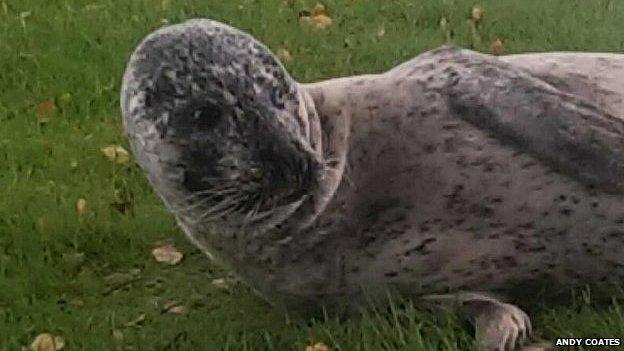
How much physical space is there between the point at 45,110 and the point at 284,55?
4.50 feet

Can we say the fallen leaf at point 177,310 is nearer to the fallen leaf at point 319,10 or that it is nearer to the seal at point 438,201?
the seal at point 438,201

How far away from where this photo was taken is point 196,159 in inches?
125

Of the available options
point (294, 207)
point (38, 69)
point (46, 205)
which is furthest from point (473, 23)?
point (294, 207)

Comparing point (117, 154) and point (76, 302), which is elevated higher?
point (117, 154)

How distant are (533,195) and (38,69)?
3790 mm

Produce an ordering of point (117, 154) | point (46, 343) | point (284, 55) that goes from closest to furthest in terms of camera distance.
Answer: point (46, 343)
point (117, 154)
point (284, 55)

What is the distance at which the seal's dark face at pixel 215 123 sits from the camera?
3.17 metres

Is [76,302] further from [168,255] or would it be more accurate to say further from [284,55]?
[284,55]

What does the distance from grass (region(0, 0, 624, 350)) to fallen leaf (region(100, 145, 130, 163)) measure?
0.03 metres

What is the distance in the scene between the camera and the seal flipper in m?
3.48

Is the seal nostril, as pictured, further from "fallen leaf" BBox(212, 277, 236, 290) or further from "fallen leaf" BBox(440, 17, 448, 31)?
"fallen leaf" BBox(440, 17, 448, 31)

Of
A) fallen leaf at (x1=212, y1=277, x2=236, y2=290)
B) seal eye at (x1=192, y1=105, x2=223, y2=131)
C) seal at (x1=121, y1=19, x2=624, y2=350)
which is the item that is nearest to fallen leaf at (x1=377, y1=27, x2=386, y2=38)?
fallen leaf at (x1=212, y1=277, x2=236, y2=290)

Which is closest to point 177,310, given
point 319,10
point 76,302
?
point 76,302

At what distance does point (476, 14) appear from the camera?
776 cm
